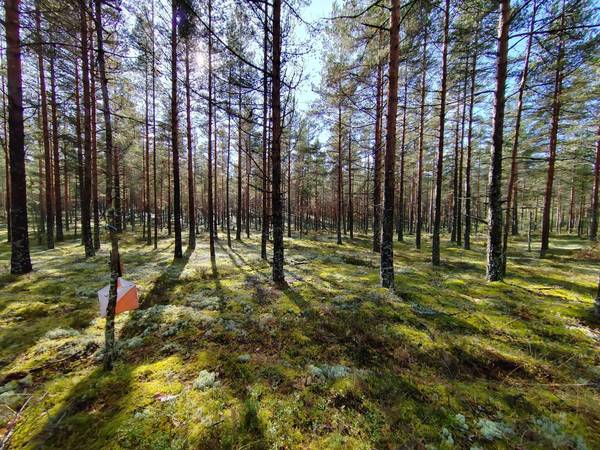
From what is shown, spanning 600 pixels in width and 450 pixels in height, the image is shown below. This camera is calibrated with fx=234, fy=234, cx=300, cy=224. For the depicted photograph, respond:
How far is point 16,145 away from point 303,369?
10589mm

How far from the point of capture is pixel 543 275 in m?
8.67

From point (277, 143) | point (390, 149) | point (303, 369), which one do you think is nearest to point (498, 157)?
point (390, 149)

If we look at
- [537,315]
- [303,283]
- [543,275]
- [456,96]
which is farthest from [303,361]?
[456,96]

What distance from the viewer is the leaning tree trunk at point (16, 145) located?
266 inches

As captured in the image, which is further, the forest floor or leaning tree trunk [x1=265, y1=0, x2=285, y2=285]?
leaning tree trunk [x1=265, y1=0, x2=285, y2=285]

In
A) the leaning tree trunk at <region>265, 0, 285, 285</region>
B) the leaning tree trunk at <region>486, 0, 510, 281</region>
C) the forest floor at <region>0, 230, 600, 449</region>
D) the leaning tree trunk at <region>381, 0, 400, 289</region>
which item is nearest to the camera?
the forest floor at <region>0, 230, 600, 449</region>

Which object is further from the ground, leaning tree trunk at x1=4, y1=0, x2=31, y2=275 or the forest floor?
leaning tree trunk at x1=4, y1=0, x2=31, y2=275

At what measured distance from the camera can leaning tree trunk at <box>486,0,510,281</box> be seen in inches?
266

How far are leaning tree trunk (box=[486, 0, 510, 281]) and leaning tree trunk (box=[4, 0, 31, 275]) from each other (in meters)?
13.9

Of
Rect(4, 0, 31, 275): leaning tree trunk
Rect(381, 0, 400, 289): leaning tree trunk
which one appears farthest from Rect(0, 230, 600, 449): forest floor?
Rect(381, 0, 400, 289): leaning tree trunk

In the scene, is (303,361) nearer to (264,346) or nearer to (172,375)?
(264,346)

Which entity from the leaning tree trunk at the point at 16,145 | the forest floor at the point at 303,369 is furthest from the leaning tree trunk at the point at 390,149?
the leaning tree trunk at the point at 16,145

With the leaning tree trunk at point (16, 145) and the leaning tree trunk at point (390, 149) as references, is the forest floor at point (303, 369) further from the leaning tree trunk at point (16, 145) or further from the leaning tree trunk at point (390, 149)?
the leaning tree trunk at point (390, 149)

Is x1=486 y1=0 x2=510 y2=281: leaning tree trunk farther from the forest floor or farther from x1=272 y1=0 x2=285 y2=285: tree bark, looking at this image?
x1=272 y1=0 x2=285 y2=285: tree bark
